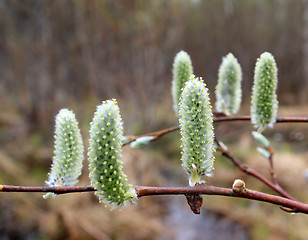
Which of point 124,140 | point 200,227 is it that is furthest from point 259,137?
point 200,227

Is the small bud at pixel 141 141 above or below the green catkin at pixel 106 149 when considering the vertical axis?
below

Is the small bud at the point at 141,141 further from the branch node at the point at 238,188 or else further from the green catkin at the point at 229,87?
the branch node at the point at 238,188

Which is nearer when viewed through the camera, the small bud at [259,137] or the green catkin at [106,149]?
the green catkin at [106,149]

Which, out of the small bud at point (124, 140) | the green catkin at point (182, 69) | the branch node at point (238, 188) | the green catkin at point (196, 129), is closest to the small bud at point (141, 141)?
the small bud at point (124, 140)

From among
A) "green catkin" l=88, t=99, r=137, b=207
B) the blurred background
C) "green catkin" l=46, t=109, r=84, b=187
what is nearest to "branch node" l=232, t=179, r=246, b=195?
"green catkin" l=88, t=99, r=137, b=207

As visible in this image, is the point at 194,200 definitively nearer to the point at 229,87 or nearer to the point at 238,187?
the point at 238,187

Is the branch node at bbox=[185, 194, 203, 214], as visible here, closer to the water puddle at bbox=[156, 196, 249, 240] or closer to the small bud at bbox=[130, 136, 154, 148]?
→ the small bud at bbox=[130, 136, 154, 148]
